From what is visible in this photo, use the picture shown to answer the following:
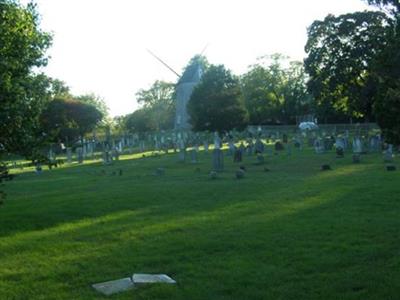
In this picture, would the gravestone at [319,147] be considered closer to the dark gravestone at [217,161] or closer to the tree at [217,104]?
the dark gravestone at [217,161]

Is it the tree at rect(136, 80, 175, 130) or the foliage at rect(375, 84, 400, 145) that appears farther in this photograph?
the tree at rect(136, 80, 175, 130)

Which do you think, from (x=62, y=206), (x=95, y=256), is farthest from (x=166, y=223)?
(x=62, y=206)

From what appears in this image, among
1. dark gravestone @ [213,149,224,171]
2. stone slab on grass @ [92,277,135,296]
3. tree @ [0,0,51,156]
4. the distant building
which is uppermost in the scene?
the distant building

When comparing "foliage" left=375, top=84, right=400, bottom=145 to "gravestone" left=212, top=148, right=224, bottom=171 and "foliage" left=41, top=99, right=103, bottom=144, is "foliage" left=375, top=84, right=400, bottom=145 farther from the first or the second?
"foliage" left=41, top=99, right=103, bottom=144

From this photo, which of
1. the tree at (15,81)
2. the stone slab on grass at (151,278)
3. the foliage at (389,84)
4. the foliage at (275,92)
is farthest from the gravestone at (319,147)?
the foliage at (275,92)

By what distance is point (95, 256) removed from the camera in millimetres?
8977

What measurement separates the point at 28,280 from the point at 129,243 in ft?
8.10

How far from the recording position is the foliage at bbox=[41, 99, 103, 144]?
6212 centimetres

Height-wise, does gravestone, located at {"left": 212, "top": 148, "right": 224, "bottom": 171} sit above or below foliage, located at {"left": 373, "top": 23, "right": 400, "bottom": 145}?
below

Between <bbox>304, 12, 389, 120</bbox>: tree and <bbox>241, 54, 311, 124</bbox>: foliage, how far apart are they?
34.9 meters

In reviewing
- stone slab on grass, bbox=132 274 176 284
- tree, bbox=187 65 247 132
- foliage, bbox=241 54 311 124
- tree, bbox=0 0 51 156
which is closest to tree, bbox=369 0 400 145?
stone slab on grass, bbox=132 274 176 284

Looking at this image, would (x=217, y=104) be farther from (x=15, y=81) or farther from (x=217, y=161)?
(x=15, y=81)

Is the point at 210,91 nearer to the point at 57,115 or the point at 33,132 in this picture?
the point at 57,115

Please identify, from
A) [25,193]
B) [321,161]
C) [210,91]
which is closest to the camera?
[25,193]
